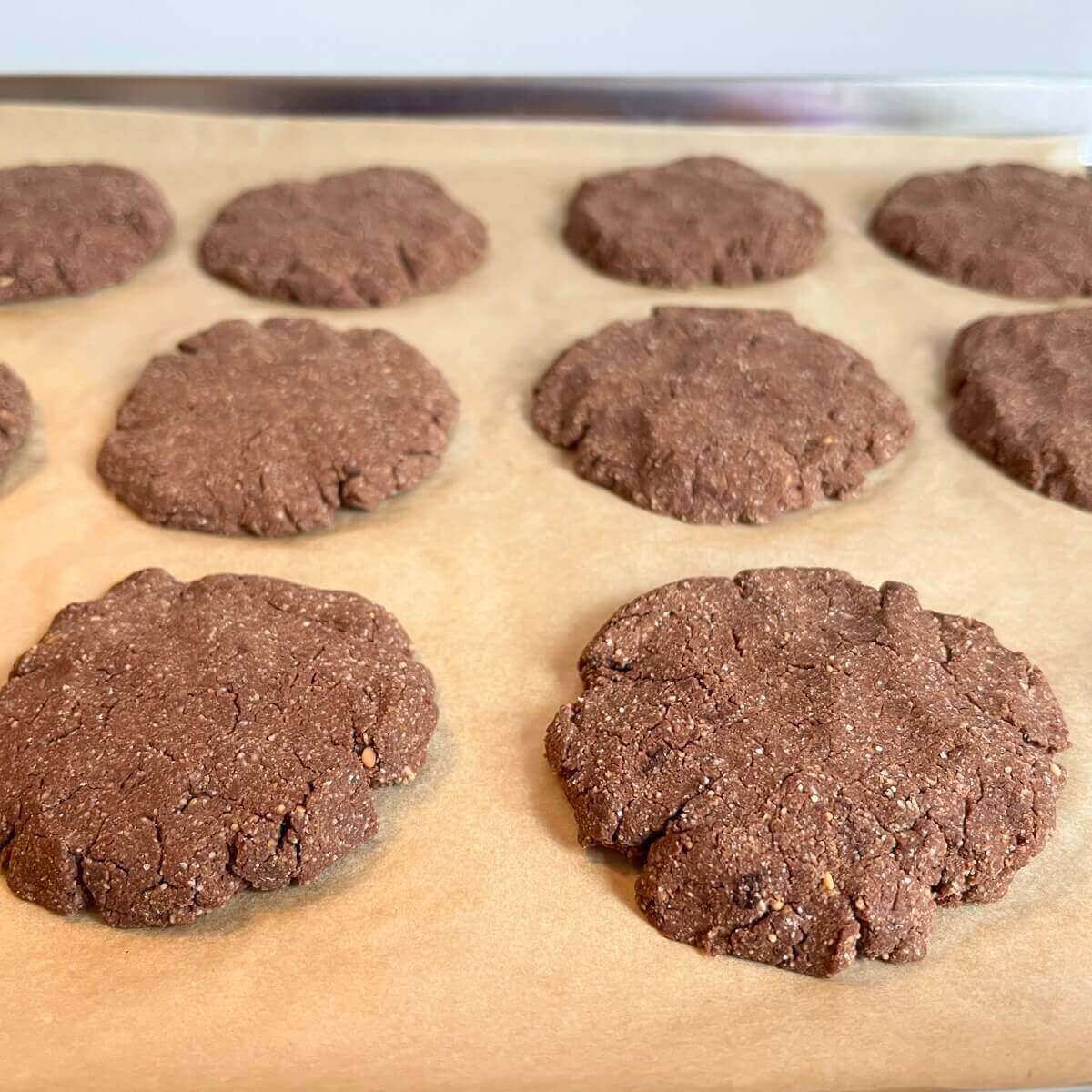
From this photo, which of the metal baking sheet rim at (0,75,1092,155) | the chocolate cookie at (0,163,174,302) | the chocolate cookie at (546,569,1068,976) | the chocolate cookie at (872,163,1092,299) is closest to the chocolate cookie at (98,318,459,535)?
the chocolate cookie at (0,163,174,302)

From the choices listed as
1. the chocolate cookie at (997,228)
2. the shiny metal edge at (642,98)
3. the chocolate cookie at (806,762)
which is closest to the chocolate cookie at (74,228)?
the shiny metal edge at (642,98)

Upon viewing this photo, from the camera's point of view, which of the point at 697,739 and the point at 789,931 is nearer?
the point at 789,931

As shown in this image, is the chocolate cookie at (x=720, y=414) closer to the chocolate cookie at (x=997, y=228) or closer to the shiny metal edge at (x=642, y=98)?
the chocolate cookie at (x=997, y=228)

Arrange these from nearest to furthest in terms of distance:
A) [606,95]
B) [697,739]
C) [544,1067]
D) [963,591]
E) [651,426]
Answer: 1. [544,1067]
2. [697,739]
3. [963,591]
4. [651,426]
5. [606,95]

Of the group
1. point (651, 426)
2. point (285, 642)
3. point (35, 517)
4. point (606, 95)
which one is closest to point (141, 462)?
point (35, 517)

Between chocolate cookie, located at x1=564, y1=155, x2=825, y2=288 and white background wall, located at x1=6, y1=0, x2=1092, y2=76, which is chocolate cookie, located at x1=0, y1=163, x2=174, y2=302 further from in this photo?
chocolate cookie, located at x1=564, y1=155, x2=825, y2=288

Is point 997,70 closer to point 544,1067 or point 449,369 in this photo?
point 449,369
